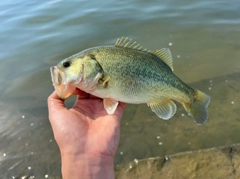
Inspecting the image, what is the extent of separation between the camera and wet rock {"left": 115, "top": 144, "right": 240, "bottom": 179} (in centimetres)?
372

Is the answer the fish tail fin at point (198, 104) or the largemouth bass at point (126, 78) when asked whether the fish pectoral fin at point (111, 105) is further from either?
the fish tail fin at point (198, 104)

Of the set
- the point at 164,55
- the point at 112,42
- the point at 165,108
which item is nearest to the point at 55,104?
the point at 165,108

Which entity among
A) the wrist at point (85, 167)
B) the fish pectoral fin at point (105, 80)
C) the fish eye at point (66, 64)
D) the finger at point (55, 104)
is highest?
the fish eye at point (66, 64)

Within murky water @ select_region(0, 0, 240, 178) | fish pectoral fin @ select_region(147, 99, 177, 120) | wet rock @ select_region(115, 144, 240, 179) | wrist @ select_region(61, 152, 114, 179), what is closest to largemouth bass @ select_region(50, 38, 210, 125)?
fish pectoral fin @ select_region(147, 99, 177, 120)

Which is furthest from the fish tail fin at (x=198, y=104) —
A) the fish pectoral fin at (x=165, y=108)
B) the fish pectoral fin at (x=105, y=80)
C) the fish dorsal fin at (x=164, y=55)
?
the fish pectoral fin at (x=105, y=80)

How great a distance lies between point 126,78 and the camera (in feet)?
9.40

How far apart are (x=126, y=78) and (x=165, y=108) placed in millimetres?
576

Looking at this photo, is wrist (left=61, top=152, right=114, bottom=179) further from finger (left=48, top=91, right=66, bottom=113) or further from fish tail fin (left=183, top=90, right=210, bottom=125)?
fish tail fin (left=183, top=90, right=210, bottom=125)

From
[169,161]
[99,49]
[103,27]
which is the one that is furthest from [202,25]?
[99,49]

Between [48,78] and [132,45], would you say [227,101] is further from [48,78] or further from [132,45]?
[48,78]

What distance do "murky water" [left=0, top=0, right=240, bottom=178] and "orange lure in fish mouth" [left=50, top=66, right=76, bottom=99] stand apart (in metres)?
1.89

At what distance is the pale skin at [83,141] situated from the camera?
2781 millimetres

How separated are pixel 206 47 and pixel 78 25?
3905mm

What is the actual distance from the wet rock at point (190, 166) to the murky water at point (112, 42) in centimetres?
44
